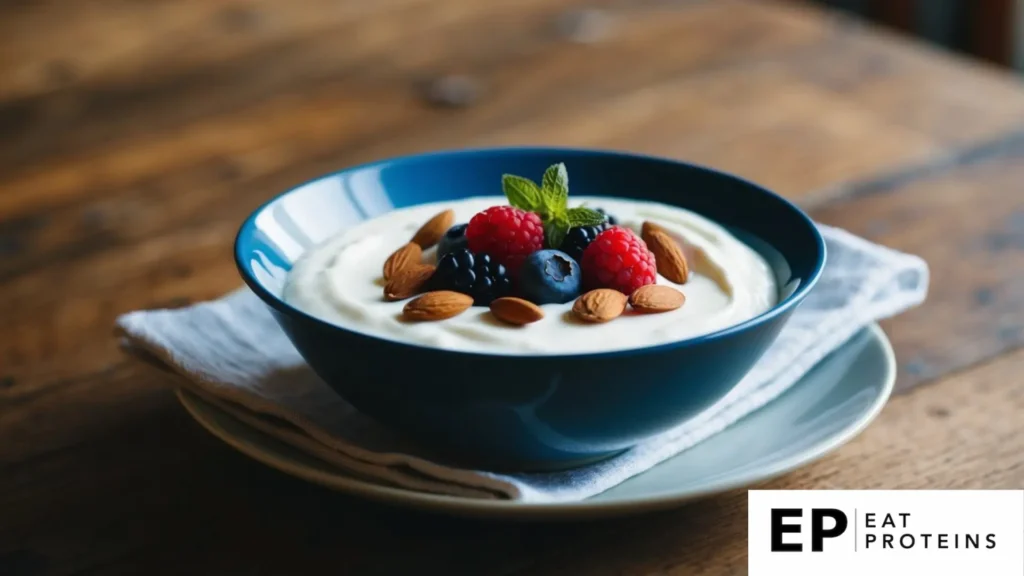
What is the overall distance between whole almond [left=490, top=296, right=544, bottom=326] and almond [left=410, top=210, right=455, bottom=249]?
173 mm

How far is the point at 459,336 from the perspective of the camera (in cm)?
91

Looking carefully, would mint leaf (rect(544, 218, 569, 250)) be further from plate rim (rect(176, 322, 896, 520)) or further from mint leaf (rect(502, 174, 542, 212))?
plate rim (rect(176, 322, 896, 520))

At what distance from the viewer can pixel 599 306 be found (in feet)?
2.99

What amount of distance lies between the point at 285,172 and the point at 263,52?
56 centimetres

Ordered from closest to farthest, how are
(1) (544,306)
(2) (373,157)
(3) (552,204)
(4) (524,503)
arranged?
1. (4) (524,503)
2. (1) (544,306)
3. (3) (552,204)
4. (2) (373,157)

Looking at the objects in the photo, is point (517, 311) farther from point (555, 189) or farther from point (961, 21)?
point (961, 21)

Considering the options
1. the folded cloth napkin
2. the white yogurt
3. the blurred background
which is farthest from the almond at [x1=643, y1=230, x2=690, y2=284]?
the blurred background

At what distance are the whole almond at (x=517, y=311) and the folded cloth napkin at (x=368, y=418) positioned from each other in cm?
11

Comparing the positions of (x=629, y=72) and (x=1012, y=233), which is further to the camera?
(x=629, y=72)

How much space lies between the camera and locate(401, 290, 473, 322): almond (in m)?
0.92

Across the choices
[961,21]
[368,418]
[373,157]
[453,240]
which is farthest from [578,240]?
[961,21]

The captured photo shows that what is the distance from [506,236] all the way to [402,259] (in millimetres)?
92

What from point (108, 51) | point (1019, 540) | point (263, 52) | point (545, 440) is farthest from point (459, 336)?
point (108, 51)

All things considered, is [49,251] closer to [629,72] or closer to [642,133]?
[642,133]
